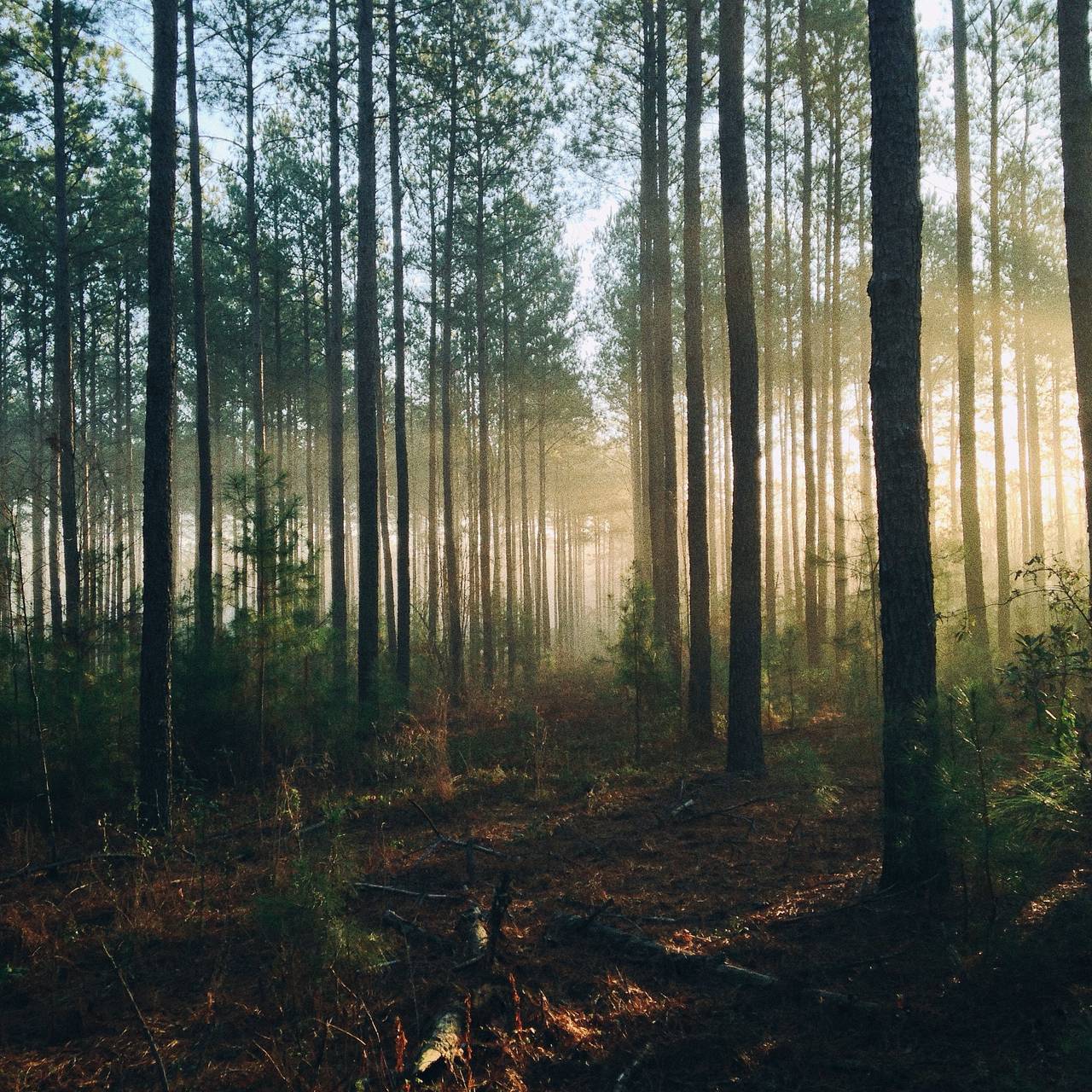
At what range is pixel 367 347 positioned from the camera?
36.5 ft

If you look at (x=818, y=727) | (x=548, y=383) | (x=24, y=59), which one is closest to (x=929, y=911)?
(x=818, y=727)

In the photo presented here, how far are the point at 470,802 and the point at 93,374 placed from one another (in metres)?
22.6

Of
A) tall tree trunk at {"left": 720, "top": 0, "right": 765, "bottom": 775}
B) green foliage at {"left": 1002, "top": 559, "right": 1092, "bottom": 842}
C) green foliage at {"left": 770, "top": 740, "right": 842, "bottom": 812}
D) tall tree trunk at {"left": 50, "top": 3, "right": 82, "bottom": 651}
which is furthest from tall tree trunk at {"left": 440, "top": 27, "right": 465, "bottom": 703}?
green foliage at {"left": 1002, "top": 559, "right": 1092, "bottom": 842}

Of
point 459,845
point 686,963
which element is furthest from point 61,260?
point 686,963

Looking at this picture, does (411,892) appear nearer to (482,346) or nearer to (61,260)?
(61,260)

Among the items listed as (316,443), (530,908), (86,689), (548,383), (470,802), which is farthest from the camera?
(316,443)

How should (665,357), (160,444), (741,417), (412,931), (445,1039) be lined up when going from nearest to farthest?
1. (445,1039)
2. (412,931)
3. (160,444)
4. (741,417)
5. (665,357)

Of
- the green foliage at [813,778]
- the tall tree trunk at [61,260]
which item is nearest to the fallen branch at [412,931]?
the green foliage at [813,778]

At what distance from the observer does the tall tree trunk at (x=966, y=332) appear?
1172 cm

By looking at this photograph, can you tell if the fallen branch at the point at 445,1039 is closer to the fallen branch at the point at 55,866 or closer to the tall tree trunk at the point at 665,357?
→ the fallen branch at the point at 55,866

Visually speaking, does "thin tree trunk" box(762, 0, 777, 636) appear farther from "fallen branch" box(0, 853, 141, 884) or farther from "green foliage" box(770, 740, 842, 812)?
"fallen branch" box(0, 853, 141, 884)

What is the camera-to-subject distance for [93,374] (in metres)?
23.7

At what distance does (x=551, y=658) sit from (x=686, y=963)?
745 inches

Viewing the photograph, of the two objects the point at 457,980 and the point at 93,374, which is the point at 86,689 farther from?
the point at 93,374
